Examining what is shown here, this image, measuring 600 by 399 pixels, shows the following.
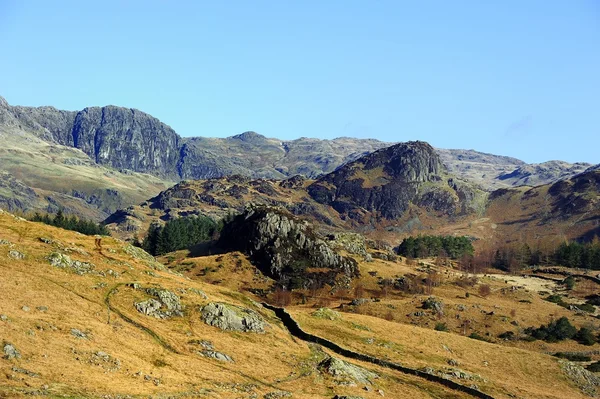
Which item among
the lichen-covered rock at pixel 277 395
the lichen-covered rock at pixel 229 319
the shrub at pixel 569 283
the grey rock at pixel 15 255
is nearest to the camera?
the lichen-covered rock at pixel 277 395

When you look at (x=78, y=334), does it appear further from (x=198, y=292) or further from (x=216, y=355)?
(x=198, y=292)

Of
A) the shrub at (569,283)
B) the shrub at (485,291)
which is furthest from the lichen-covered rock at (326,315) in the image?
the shrub at (569,283)

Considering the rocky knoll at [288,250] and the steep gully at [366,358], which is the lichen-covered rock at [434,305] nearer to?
the rocky knoll at [288,250]

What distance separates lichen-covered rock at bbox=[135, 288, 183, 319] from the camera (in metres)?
65.4

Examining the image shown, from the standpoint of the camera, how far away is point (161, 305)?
221 ft

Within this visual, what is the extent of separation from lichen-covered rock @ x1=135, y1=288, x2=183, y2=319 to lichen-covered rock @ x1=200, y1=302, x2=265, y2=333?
11.7ft

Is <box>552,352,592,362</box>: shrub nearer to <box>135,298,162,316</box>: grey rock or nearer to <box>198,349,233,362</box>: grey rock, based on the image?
<box>198,349,233,362</box>: grey rock

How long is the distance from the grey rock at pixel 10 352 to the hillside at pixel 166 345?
12 centimetres

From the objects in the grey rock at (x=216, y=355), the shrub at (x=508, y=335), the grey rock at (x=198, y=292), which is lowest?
the shrub at (x=508, y=335)

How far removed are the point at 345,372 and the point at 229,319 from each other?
17233 millimetres

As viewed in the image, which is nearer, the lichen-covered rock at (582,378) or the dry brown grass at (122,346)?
the dry brown grass at (122,346)

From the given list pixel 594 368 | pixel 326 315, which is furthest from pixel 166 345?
Answer: pixel 594 368

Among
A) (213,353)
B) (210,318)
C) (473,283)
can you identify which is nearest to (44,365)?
(213,353)

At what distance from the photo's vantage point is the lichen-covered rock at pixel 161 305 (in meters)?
65.4
